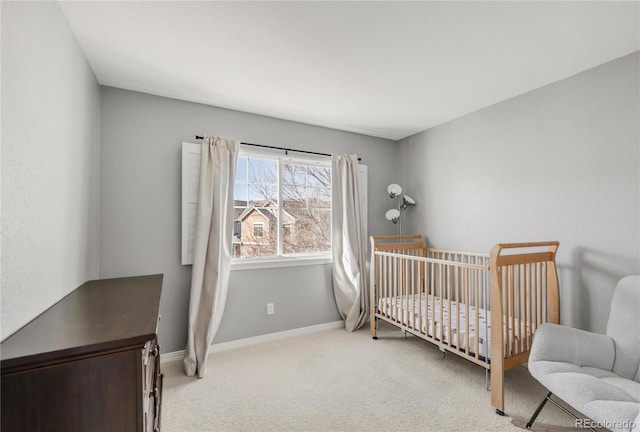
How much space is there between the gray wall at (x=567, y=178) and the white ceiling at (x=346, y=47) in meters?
0.21

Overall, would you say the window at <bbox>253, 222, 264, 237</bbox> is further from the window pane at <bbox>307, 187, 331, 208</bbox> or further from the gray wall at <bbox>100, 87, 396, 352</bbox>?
the window pane at <bbox>307, 187, 331, 208</bbox>

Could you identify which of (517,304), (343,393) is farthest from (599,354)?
(343,393)

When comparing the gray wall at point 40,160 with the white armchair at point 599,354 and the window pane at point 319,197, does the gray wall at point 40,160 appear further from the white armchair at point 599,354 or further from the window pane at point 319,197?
the white armchair at point 599,354

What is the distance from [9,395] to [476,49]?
2.62m

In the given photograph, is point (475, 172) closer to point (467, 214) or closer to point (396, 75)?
point (467, 214)

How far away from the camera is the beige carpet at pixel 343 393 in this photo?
1.68m

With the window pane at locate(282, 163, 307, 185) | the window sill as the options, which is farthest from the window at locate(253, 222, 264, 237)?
the window pane at locate(282, 163, 307, 185)

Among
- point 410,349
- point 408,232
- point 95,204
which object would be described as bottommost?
point 410,349

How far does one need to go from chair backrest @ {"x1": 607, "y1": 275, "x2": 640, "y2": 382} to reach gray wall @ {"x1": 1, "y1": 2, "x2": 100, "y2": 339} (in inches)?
115

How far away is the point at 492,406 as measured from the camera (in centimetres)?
181

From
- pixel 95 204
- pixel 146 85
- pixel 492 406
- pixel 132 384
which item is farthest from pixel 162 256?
pixel 492 406

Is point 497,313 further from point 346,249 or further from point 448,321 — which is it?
point 346,249

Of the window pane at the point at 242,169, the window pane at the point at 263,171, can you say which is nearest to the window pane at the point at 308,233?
the window pane at the point at 263,171

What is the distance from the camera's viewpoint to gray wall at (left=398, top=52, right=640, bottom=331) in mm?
1869
